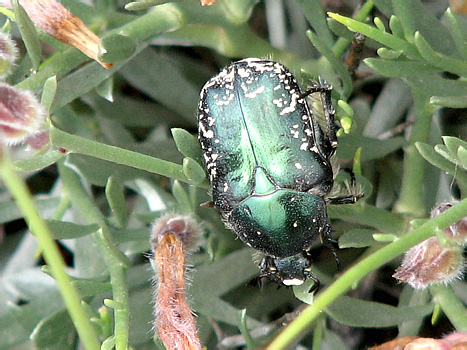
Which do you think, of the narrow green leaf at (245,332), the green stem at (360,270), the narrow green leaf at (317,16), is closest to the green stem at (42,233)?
the green stem at (360,270)

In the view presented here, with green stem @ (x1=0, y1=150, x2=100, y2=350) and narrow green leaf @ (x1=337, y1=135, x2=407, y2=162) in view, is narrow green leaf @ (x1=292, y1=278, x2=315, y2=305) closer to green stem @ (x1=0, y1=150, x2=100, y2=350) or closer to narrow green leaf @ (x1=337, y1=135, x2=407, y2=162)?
narrow green leaf @ (x1=337, y1=135, x2=407, y2=162)

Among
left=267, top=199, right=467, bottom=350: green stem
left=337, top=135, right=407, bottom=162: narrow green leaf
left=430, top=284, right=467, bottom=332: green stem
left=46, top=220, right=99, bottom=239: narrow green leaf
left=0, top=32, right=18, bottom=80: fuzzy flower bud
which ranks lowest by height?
left=430, top=284, right=467, bottom=332: green stem

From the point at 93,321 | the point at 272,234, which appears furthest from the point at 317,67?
the point at 93,321

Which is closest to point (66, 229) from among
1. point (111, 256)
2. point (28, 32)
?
point (111, 256)

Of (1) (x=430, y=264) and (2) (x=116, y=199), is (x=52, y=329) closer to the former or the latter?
(2) (x=116, y=199)

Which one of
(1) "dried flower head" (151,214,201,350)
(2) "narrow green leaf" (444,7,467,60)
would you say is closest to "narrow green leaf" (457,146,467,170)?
(2) "narrow green leaf" (444,7,467,60)

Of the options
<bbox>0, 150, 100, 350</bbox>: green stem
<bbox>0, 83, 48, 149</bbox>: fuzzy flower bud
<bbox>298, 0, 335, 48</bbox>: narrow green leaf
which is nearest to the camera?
<bbox>0, 150, 100, 350</bbox>: green stem
